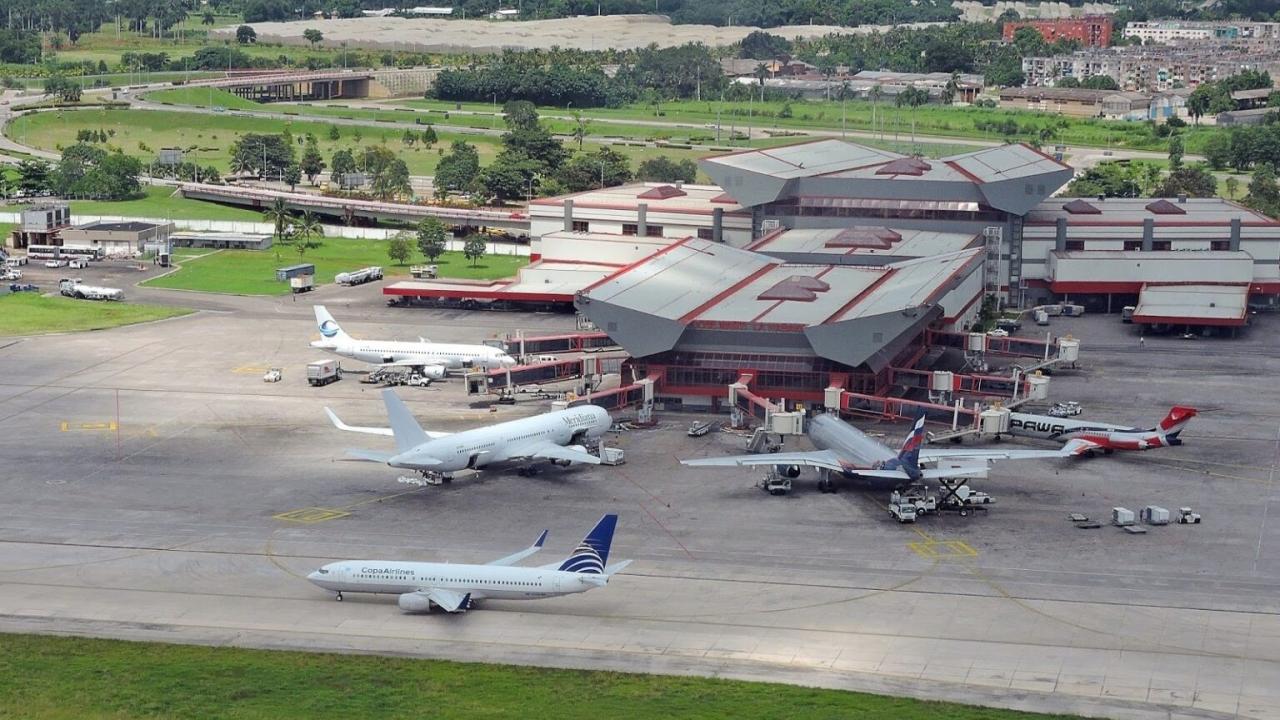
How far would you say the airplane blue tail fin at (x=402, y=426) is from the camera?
117500 millimetres

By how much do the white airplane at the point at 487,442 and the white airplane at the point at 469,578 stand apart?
19.8m

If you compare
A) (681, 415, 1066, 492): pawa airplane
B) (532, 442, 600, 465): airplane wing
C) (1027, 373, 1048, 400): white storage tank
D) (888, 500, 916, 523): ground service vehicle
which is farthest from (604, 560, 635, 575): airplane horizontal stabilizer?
(1027, 373, 1048, 400): white storage tank

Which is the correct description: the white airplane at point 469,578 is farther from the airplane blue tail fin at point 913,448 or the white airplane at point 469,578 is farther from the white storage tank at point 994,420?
the white storage tank at point 994,420

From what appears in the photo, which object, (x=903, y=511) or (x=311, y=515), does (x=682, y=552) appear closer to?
(x=903, y=511)

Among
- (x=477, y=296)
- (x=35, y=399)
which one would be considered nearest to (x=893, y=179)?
(x=477, y=296)

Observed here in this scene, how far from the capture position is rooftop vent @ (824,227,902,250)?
185000 millimetres

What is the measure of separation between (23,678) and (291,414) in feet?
192

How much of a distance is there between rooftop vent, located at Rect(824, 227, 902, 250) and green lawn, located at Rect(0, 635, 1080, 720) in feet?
343

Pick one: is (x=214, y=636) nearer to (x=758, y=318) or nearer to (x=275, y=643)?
(x=275, y=643)

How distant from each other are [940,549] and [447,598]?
31175 mm

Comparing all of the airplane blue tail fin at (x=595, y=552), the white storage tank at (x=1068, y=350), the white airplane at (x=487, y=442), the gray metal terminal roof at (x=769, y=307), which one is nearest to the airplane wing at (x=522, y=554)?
the airplane blue tail fin at (x=595, y=552)

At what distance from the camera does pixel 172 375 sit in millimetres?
159625

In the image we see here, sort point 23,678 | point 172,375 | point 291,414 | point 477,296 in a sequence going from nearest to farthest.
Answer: point 23,678 < point 291,414 < point 172,375 < point 477,296

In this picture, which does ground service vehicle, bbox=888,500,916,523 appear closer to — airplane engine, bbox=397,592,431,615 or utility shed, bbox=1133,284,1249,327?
airplane engine, bbox=397,592,431,615
